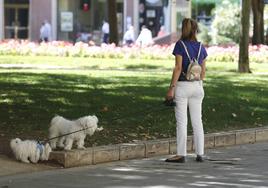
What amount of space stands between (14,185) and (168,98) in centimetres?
253

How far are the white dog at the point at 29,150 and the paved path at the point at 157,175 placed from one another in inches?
12.3

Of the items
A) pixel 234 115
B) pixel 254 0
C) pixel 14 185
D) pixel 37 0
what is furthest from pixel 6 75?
pixel 37 0

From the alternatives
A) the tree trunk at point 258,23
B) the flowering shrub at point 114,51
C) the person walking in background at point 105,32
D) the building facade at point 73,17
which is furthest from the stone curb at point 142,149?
the building facade at point 73,17

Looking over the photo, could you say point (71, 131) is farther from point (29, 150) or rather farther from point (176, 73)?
point (176, 73)

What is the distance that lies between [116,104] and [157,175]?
452 centimetres

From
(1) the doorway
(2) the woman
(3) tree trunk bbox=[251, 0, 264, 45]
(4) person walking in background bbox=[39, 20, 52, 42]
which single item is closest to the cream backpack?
(2) the woman

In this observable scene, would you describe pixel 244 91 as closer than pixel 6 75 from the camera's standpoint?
Yes

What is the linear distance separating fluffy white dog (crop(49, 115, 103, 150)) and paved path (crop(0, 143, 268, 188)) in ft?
1.46

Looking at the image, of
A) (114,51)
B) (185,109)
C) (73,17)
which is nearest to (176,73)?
(185,109)

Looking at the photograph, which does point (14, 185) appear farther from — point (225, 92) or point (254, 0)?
point (254, 0)

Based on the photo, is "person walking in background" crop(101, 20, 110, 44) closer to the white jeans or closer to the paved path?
the paved path

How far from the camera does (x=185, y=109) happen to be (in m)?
9.57

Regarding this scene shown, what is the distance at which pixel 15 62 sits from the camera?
1030 inches

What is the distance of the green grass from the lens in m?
11.3
